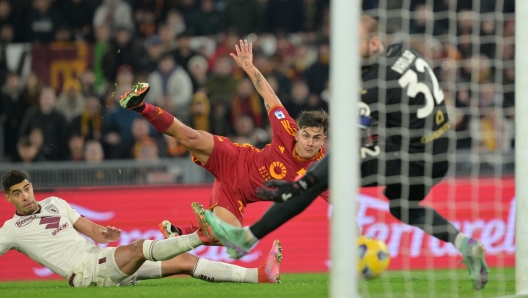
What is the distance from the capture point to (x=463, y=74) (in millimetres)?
13148

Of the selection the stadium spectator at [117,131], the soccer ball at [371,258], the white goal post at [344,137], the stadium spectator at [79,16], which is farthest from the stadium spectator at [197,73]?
the white goal post at [344,137]

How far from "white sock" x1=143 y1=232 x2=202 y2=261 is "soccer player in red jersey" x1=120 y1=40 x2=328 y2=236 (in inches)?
24.5

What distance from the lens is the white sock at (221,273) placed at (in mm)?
7949

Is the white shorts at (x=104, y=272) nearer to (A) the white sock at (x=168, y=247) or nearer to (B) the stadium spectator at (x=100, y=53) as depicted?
(A) the white sock at (x=168, y=247)

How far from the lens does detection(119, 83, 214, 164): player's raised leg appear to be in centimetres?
780

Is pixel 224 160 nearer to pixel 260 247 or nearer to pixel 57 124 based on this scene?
pixel 260 247

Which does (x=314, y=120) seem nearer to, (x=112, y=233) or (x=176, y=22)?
(x=112, y=233)

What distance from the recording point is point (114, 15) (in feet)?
46.8

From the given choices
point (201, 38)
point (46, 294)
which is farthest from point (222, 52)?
point (46, 294)

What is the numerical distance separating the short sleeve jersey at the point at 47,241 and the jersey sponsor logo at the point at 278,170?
1.78 m

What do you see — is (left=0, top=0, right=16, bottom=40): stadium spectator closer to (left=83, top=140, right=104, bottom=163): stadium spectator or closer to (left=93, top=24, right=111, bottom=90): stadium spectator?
(left=93, top=24, right=111, bottom=90): stadium spectator

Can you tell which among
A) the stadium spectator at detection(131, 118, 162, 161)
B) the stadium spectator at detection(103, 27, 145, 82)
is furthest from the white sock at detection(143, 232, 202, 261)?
the stadium spectator at detection(103, 27, 145, 82)

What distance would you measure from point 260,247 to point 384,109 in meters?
4.52

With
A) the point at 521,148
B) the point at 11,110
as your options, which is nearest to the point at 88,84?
the point at 11,110
